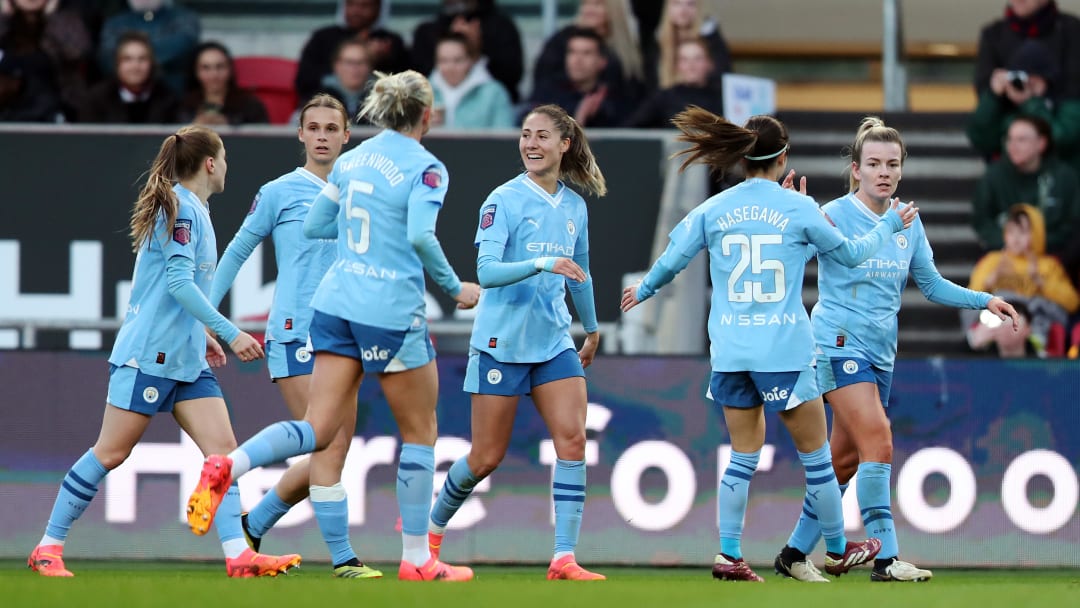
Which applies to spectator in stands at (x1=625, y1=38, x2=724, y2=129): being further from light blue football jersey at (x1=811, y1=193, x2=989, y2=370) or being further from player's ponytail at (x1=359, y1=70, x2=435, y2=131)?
player's ponytail at (x1=359, y1=70, x2=435, y2=131)

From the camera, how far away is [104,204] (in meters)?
13.2

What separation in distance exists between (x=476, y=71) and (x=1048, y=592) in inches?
303

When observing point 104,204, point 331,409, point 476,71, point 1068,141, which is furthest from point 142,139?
point 1068,141

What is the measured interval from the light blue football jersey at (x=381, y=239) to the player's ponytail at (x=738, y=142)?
4.53 ft

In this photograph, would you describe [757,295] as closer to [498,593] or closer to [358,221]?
[358,221]

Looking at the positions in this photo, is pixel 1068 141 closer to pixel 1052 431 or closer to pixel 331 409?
pixel 1052 431

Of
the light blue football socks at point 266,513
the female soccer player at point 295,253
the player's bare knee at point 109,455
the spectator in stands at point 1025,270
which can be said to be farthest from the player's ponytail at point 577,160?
the spectator in stands at point 1025,270

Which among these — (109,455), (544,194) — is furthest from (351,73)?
(109,455)

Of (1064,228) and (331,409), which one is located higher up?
(1064,228)

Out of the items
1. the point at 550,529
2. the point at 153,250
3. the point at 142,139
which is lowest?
the point at 550,529

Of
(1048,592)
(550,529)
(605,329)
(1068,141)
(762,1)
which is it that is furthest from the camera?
(762,1)

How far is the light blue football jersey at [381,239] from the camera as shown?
7730mm

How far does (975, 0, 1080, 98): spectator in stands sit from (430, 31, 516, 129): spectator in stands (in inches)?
148

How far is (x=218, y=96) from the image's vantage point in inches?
542
